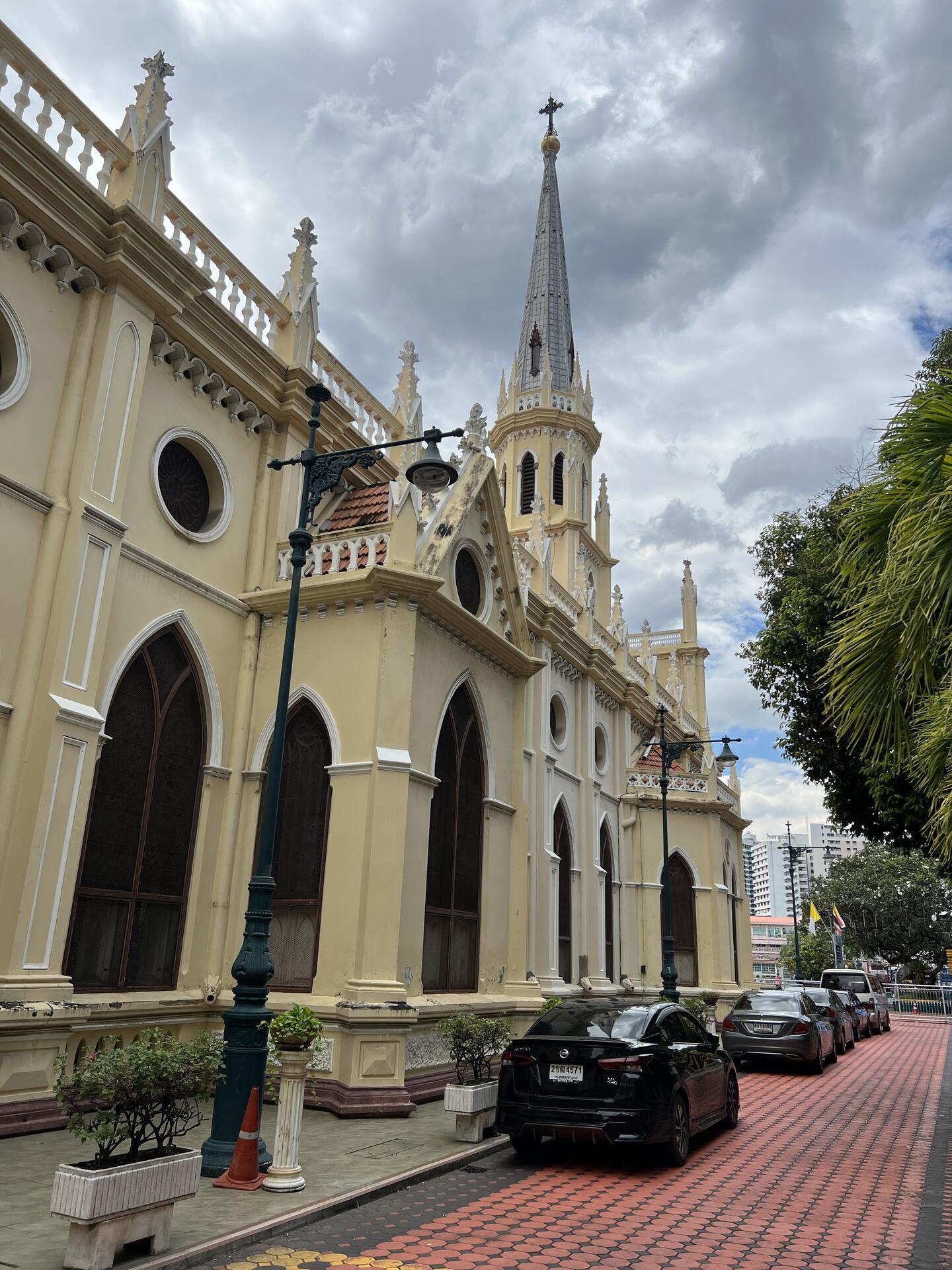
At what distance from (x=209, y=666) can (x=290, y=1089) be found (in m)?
6.66

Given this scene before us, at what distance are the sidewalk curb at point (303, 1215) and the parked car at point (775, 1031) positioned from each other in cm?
991

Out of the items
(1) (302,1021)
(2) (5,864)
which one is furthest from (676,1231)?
(2) (5,864)

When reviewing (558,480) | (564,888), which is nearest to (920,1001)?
(558,480)

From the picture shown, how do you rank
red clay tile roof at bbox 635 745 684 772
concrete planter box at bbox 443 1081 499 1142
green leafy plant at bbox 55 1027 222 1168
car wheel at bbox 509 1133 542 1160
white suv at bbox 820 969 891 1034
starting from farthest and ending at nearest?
white suv at bbox 820 969 891 1034 → red clay tile roof at bbox 635 745 684 772 → concrete planter box at bbox 443 1081 499 1142 → car wheel at bbox 509 1133 542 1160 → green leafy plant at bbox 55 1027 222 1168

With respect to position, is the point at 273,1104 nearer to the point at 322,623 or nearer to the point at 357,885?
the point at 357,885

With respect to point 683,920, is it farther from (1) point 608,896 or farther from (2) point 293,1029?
(2) point 293,1029

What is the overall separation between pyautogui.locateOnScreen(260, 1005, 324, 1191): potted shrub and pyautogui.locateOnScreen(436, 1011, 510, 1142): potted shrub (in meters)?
2.20

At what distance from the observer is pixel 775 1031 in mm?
17688

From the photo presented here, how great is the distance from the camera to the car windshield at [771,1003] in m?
18.1

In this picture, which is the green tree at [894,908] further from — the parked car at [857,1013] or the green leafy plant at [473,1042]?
the green leafy plant at [473,1042]

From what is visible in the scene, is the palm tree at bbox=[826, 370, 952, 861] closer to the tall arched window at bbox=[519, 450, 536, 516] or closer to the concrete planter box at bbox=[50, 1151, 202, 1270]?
the concrete planter box at bbox=[50, 1151, 202, 1270]

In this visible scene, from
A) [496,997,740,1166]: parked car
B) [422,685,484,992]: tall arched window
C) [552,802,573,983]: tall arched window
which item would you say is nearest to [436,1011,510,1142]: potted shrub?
[496,997,740,1166]: parked car

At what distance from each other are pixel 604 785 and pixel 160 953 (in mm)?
14921

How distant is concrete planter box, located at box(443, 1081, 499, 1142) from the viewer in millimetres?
9625
